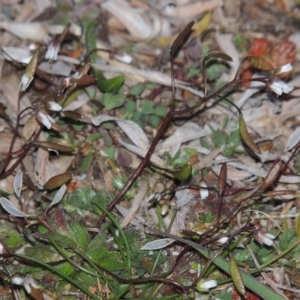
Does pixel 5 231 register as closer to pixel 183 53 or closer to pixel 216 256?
pixel 216 256

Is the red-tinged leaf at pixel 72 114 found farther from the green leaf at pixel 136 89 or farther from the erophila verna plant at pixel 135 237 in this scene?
the green leaf at pixel 136 89

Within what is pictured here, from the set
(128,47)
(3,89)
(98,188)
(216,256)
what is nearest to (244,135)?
(216,256)

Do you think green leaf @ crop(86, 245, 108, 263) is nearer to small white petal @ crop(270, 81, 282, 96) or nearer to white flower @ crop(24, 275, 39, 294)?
white flower @ crop(24, 275, 39, 294)

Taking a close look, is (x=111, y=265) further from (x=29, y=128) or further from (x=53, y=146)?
(x=29, y=128)

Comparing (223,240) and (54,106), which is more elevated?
(54,106)

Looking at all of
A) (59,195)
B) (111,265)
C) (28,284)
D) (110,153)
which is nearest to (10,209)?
(59,195)

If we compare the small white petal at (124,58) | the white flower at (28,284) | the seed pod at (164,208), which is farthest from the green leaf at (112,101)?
the white flower at (28,284)

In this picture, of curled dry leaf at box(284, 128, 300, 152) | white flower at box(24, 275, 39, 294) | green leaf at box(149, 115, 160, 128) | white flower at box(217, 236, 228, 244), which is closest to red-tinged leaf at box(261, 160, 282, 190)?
curled dry leaf at box(284, 128, 300, 152)
